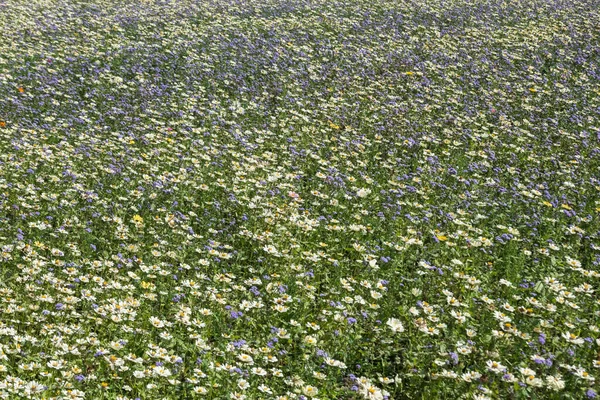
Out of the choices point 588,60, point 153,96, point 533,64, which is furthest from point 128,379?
point 588,60

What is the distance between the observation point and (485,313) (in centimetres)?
555

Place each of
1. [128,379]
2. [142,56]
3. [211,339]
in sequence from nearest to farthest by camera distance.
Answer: [128,379]
[211,339]
[142,56]

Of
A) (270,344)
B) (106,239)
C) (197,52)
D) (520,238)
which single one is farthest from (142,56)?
(270,344)

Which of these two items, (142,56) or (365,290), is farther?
(142,56)

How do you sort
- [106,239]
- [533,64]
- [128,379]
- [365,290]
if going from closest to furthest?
[128,379] < [365,290] < [106,239] < [533,64]

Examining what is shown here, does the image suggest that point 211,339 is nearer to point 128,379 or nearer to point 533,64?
point 128,379

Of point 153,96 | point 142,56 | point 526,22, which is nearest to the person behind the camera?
point 153,96

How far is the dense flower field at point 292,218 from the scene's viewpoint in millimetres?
4812

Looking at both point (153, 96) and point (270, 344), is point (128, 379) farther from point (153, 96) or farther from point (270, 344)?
point (153, 96)

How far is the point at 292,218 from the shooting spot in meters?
6.80

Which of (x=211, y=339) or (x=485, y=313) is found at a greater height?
(x=485, y=313)

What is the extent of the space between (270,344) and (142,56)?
323 inches

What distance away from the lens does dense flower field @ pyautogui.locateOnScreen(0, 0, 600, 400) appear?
4.81 metres

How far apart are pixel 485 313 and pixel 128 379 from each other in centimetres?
267
